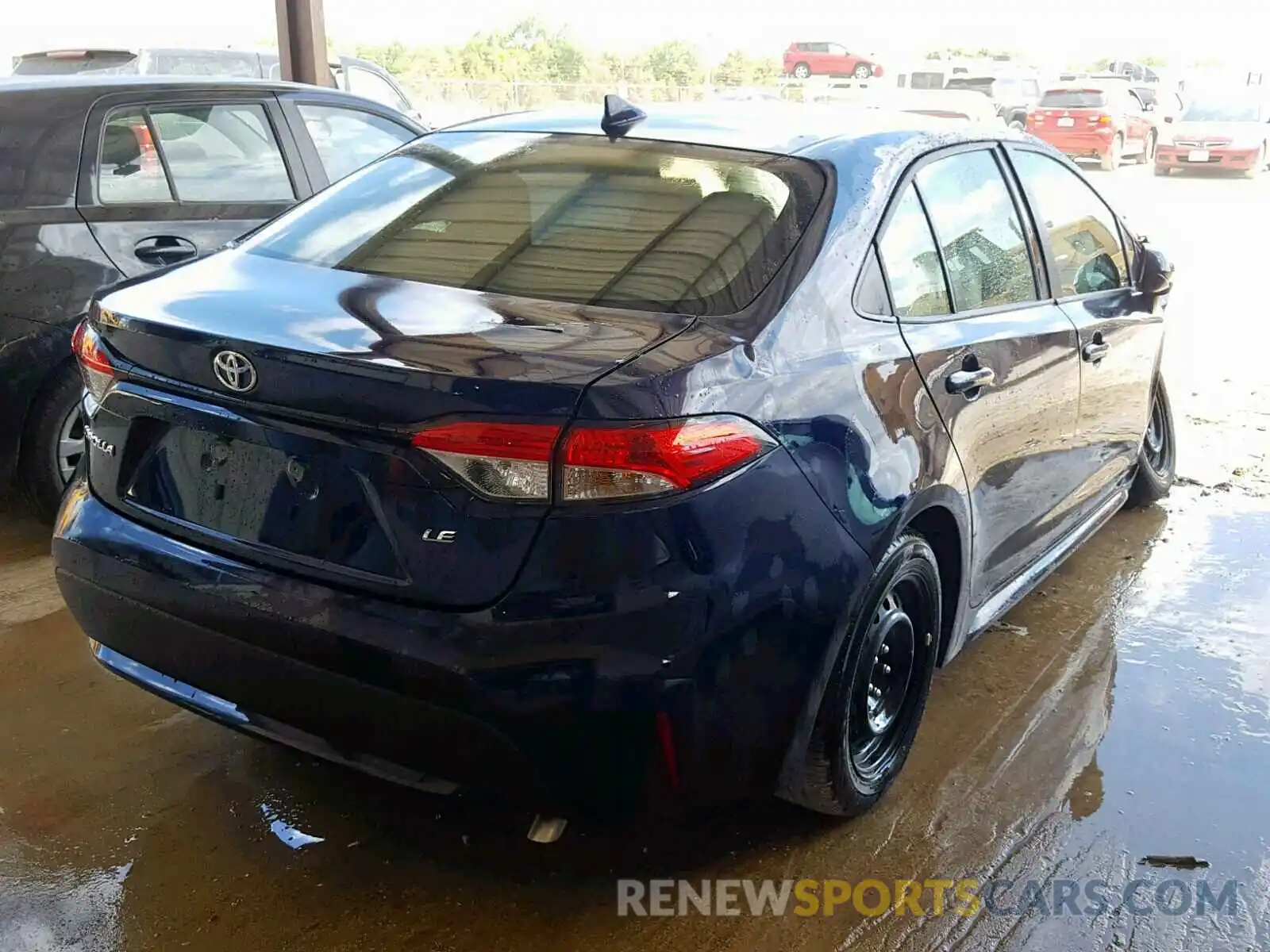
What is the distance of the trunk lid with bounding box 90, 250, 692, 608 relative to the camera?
1942mm

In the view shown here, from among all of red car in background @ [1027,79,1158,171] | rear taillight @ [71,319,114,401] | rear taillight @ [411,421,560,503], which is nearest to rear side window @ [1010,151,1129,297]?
rear taillight @ [411,421,560,503]

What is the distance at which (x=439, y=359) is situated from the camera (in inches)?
77.8

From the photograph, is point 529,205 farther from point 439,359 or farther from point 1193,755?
point 1193,755

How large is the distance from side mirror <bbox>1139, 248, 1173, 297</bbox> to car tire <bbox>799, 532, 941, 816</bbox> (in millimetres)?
1867

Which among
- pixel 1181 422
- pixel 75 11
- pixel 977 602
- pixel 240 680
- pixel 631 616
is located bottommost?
pixel 1181 422

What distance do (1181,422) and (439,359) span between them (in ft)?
17.6

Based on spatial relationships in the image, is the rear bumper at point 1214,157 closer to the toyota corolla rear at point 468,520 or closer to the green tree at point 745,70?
the green tree at point 745,70

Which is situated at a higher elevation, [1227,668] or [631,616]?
[631,616]

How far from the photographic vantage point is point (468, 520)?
76.4 inches

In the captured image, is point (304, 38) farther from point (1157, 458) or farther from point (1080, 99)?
point (1080, 99)

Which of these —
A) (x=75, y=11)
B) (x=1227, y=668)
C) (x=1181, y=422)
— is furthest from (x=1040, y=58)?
(x=1227, y=668)

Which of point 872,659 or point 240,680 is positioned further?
point 872,659

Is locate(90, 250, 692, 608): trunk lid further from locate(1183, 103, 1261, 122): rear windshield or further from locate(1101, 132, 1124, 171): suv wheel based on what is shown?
locate(1183, 103, 1261, 122): rear windshield

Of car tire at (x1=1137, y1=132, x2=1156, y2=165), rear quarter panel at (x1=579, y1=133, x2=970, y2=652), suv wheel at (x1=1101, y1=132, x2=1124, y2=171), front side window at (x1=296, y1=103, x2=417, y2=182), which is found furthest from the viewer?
car tire at (x1=1137, y1=132, x2=1156, y2=165)
